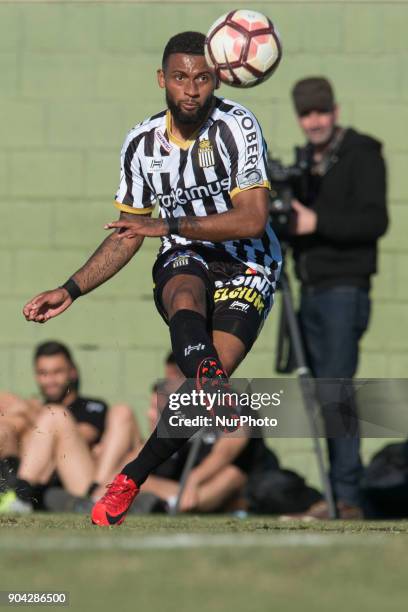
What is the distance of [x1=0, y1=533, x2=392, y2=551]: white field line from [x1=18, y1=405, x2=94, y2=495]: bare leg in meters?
2.71

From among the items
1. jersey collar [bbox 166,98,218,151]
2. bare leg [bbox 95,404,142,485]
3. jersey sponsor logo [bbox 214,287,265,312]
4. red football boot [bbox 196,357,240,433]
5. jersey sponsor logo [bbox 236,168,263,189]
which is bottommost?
bare leg [bbox 95,404,142,485]

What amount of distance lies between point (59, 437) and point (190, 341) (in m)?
2.89

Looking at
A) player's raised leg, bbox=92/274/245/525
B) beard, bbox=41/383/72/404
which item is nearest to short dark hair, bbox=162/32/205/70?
player's raised leg, bbox=92/274/245/525

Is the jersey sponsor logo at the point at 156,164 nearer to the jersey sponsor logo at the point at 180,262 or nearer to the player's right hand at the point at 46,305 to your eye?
the jersey sponsor logo at the point at 180,262

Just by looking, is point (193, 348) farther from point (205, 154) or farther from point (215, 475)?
point (215, 475)

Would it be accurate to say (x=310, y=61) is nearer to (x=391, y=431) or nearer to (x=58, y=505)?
(x=391, y=431)

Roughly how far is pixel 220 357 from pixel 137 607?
262 cm

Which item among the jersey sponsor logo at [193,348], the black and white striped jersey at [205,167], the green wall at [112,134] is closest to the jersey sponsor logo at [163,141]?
the black and white striped jersey at [205,167]

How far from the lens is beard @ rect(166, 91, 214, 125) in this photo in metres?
7.57

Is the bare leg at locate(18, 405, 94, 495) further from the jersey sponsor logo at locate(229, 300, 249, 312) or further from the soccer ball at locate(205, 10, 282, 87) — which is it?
Answer: the soccer ball at locate(205, 10, 282, 87)

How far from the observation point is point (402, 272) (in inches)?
452

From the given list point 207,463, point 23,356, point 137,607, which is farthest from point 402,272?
point 137,607

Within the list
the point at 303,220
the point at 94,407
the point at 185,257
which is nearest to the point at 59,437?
the point at 94,407

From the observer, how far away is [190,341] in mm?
7160
